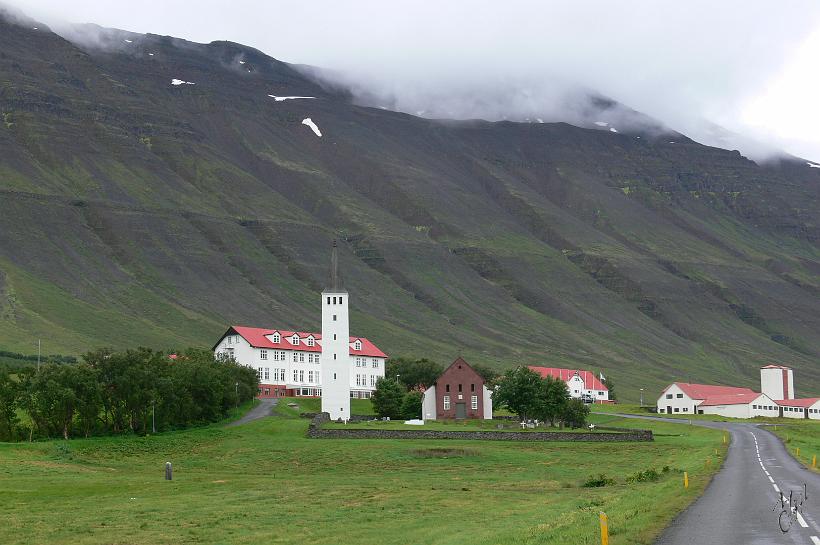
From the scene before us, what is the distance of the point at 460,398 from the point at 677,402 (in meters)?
62.2

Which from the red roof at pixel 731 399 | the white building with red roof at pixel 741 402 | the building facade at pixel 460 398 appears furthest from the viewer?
the white building with red roof at pixel 741 402

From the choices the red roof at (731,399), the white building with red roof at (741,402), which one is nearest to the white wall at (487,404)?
the white building with red roof at (741,402)

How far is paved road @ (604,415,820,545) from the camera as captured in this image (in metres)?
30.8

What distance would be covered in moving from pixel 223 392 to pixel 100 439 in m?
18.9

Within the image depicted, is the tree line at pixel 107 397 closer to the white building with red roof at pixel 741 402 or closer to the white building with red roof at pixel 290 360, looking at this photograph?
the white building with red roof at pixel 290 360

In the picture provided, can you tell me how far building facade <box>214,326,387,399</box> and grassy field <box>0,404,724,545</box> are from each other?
48.8 m

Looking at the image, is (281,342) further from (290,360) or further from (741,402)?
(741,402)

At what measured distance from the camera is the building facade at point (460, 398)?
409 ft

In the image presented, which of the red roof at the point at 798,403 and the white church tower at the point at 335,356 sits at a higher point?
the white church tower at the point at 335,356

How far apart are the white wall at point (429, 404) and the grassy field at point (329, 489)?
23588 millimetres

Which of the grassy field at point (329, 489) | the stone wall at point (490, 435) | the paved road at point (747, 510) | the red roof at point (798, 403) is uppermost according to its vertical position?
the red roof at point (798, 403)

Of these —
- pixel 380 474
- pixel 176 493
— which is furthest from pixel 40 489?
pixel 380 474

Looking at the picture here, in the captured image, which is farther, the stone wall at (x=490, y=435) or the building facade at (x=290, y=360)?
the building facade at (x=290, y=360)

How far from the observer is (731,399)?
17175 cm
